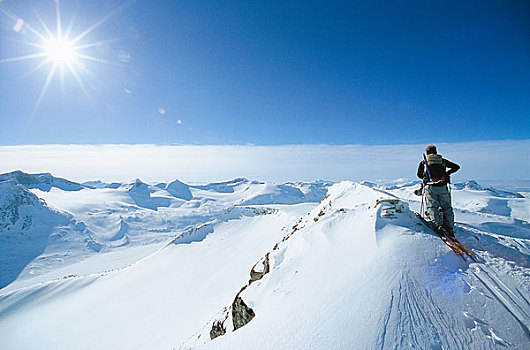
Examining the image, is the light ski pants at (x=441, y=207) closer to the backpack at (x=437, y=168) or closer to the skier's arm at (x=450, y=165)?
the backpack at (x=437, y=168)

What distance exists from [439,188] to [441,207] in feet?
2.22

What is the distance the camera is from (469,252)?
6.50 metres

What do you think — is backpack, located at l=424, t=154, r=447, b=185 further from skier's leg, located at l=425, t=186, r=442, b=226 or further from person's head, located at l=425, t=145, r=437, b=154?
skier's leg, located at l=425, t=186, r=442, b=226

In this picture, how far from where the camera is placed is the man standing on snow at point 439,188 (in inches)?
316

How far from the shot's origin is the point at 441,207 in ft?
26.6

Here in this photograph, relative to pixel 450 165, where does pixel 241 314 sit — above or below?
below

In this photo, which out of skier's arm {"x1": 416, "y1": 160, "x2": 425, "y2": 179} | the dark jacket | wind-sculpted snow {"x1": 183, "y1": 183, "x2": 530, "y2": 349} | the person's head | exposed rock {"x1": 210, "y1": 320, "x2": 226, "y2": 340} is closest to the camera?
wind-sculpted snow {"x1": 183, "y1": 183, "x2": 530, "y2": 349}

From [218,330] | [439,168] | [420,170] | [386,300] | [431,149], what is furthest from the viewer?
[218,330]

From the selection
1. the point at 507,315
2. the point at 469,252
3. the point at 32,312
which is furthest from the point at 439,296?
the point at 32,312

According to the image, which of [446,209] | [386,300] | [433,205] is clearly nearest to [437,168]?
[433,205]

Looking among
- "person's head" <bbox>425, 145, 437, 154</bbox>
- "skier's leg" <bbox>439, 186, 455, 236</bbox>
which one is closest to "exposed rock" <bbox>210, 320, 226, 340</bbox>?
"skier's leg" <bbox>439, 186, 455, 236</bbox>

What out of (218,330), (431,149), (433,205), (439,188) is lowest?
(218,330)

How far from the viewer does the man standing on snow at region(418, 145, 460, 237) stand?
8039 mm

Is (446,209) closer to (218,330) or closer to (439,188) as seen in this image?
(439,188)
